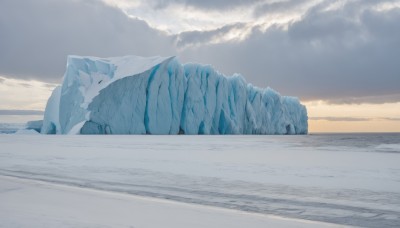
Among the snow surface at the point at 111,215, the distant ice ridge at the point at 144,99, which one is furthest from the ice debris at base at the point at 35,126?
the snow surface at the point at 111,215

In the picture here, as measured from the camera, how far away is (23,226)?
3264mm

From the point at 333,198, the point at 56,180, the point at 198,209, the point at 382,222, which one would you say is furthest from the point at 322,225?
the point at 56,180

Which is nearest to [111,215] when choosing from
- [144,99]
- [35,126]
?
[144,99]

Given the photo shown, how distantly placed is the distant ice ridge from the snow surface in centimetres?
3457

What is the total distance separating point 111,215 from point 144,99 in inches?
1456

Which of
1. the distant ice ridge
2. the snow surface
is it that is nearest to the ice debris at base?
the distant ice ridge

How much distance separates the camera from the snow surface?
3.47 metres

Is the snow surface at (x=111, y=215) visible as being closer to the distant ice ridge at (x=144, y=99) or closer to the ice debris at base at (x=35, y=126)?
the distant ice ridge at (x=144, y=99)

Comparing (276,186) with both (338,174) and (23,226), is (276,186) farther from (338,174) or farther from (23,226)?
(23,226)

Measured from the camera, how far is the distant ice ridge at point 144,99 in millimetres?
39438

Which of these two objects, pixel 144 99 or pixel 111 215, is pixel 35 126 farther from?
pixel 111 215

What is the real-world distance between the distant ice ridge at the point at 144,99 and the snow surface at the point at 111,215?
34.6 m

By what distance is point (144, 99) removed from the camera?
1591 inches

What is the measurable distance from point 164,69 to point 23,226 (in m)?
38.4
